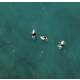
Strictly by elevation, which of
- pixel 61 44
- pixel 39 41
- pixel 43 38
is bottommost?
pixel 61 44

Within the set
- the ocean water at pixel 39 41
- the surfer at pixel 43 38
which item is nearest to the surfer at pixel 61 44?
the ocean water at pixel 39 41

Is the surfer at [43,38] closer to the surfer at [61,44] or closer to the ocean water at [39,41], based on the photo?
the ocean water at [39,41]

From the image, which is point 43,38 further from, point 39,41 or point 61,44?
point 61,44

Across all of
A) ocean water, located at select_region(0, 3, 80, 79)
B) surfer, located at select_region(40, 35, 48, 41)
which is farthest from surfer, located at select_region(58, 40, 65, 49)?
surfer, located at select_region(40, 35, 48, 41)

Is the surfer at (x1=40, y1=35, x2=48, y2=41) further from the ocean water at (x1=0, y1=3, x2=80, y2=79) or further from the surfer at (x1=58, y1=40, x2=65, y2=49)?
the surfer at (x1=58, y1=40, x2=65, y2=49)

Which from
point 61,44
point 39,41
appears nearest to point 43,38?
point 39,41

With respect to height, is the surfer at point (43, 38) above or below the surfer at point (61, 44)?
above

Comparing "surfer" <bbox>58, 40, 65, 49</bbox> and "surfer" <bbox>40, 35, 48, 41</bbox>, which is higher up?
"surfer" <bbox>40, 35, 48, 41</bbox>

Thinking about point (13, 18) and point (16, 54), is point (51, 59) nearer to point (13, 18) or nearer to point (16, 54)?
point (16, 54)
